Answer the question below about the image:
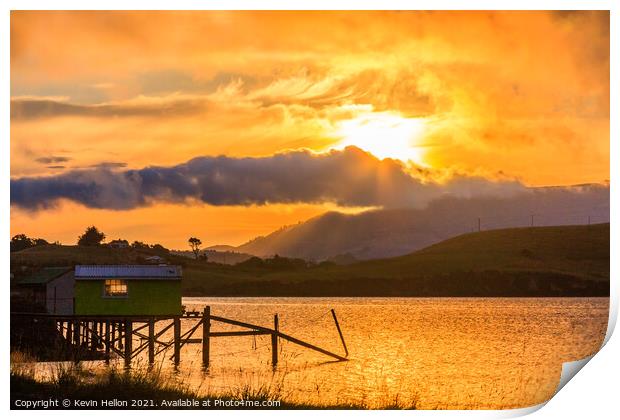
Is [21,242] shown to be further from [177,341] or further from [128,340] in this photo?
[128,340]

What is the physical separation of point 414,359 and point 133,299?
15.7m

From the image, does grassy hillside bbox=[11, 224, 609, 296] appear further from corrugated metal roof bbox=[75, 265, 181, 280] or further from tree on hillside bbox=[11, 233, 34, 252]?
corrugated metal roof bbox=[75, 265, 181, 280]

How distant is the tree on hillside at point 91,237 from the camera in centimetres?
5066

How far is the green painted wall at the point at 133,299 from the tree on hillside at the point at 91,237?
1720 cm

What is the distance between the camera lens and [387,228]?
231 feet

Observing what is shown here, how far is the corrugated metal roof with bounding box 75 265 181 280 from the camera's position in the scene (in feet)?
103

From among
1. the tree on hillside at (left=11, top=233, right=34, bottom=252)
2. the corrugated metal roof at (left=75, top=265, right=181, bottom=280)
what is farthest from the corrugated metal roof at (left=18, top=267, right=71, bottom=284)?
the tree on hillside at (left=11, top=233, right=34, bottom=252)

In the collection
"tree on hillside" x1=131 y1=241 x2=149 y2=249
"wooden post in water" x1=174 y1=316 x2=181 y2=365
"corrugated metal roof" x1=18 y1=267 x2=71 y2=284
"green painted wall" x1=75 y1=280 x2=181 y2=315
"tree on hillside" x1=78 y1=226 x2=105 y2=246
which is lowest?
"wooden post in water" x1=174 y1=316 x2=181 y2=365

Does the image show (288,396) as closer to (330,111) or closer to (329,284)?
(330,111)

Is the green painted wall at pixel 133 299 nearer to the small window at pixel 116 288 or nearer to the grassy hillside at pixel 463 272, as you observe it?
the small window at pixel 116 288

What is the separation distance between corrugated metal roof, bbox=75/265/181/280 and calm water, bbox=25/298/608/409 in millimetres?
3306
